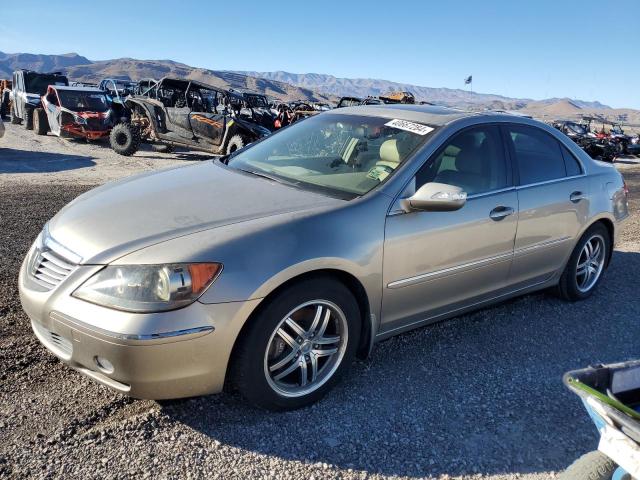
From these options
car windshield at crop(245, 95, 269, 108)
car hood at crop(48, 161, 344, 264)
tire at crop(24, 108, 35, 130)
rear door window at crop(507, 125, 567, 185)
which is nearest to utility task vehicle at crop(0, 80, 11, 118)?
tire at crop(24, 108, 35, 130)

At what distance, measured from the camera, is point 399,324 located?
3309 mm

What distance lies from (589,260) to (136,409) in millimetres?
3917

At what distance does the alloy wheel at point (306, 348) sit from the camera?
9.17 ft

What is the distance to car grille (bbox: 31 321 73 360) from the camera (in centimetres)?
256

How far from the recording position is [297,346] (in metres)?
2.85

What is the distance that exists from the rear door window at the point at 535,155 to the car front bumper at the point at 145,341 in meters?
2.45

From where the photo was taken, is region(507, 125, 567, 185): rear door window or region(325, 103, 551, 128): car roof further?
region(507, 125, 567, 185): rear door window

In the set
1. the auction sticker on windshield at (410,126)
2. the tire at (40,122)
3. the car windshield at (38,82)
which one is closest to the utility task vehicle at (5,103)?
the car windshield at (38,82)

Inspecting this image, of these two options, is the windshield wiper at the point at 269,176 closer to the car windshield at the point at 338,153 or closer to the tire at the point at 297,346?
the car windshield at the point at 338,153

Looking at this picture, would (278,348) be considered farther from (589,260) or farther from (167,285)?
(589,260)

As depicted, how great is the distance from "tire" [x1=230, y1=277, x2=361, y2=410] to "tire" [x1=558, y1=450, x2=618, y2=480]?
132 centimetres

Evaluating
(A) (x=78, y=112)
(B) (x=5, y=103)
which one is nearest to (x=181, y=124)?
(A) (x=78, y=112)

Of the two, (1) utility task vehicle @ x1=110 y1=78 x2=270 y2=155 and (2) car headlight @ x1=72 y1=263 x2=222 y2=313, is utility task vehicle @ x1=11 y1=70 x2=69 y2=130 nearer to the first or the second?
(1) utility task vehicle @ x1=110 y1=78 x2=270 y2=155

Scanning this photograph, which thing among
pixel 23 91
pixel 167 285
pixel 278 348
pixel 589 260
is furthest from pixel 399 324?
pixel 23 91
